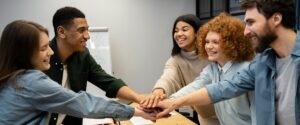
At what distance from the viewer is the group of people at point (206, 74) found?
1.46m

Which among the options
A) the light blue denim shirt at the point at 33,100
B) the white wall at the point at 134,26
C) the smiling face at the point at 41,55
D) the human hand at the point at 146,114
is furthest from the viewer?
the white wall at the point at 134,26

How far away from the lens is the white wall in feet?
17.2

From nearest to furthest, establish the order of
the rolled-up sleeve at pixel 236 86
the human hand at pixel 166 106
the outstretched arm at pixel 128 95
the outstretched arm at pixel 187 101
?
the rolled-up sleeve at pixel 236 86
the outstretched arm at pixel 187 101
the human hand at pixel 166 106
the outstretched arm at pixel 128 95

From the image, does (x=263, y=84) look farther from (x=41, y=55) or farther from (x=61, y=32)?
(x=61, y=32)

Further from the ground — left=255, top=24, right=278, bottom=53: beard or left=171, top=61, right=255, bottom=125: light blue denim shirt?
left=255, top=24, right=278, bottom=53: beard

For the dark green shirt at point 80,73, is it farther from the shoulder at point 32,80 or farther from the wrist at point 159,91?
the shoulder at point 32,80

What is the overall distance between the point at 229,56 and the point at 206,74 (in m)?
0.27

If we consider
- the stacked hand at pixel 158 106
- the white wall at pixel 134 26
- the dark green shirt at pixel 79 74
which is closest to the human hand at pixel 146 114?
the stacked hand at pixel 158 106

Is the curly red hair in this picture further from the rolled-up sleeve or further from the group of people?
the rolled-up sleeve

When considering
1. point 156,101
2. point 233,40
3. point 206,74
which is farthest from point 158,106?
point 233,40

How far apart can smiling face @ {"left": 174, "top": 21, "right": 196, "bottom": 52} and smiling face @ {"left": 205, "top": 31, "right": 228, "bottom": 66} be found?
0.68 meters

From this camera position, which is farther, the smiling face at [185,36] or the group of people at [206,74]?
the smiling face at [185,36]

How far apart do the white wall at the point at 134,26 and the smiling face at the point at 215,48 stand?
11.5ft

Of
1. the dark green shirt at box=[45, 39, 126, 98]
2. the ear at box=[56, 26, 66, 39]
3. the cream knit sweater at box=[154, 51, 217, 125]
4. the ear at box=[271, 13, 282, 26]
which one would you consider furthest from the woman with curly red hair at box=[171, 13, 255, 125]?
the ear at box=[56, 26, 66, 39]
